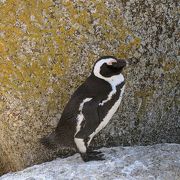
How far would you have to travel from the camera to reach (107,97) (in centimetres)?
301

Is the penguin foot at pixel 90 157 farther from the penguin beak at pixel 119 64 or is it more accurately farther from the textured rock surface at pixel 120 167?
the penguin beak at pixel 119 64

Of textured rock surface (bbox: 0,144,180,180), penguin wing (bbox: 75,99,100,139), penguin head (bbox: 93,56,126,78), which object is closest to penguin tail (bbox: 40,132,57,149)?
textured rock surface (bbox: 0,144,180,180)

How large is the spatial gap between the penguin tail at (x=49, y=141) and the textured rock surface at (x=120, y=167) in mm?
100

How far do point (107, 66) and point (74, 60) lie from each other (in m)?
0.35

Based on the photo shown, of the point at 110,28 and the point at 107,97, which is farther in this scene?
the point at 110,28

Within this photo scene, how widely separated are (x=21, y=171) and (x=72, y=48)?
0.78 m

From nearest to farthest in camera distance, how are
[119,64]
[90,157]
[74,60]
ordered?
[119,64] → [90,157] → [74,60]

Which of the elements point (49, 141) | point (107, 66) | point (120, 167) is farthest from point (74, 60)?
point (120, 167)

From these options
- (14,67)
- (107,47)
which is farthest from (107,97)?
(14,67)

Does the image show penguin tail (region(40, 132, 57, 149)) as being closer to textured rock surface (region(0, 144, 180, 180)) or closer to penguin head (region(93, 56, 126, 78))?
textured rock surface (region(0, 144, 180, 180))

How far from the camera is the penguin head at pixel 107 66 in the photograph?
2.96 m

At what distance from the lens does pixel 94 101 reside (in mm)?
3002

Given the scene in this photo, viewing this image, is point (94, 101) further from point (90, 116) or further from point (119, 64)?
point (119, 64)

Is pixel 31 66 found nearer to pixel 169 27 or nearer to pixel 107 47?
pixel 107 47
